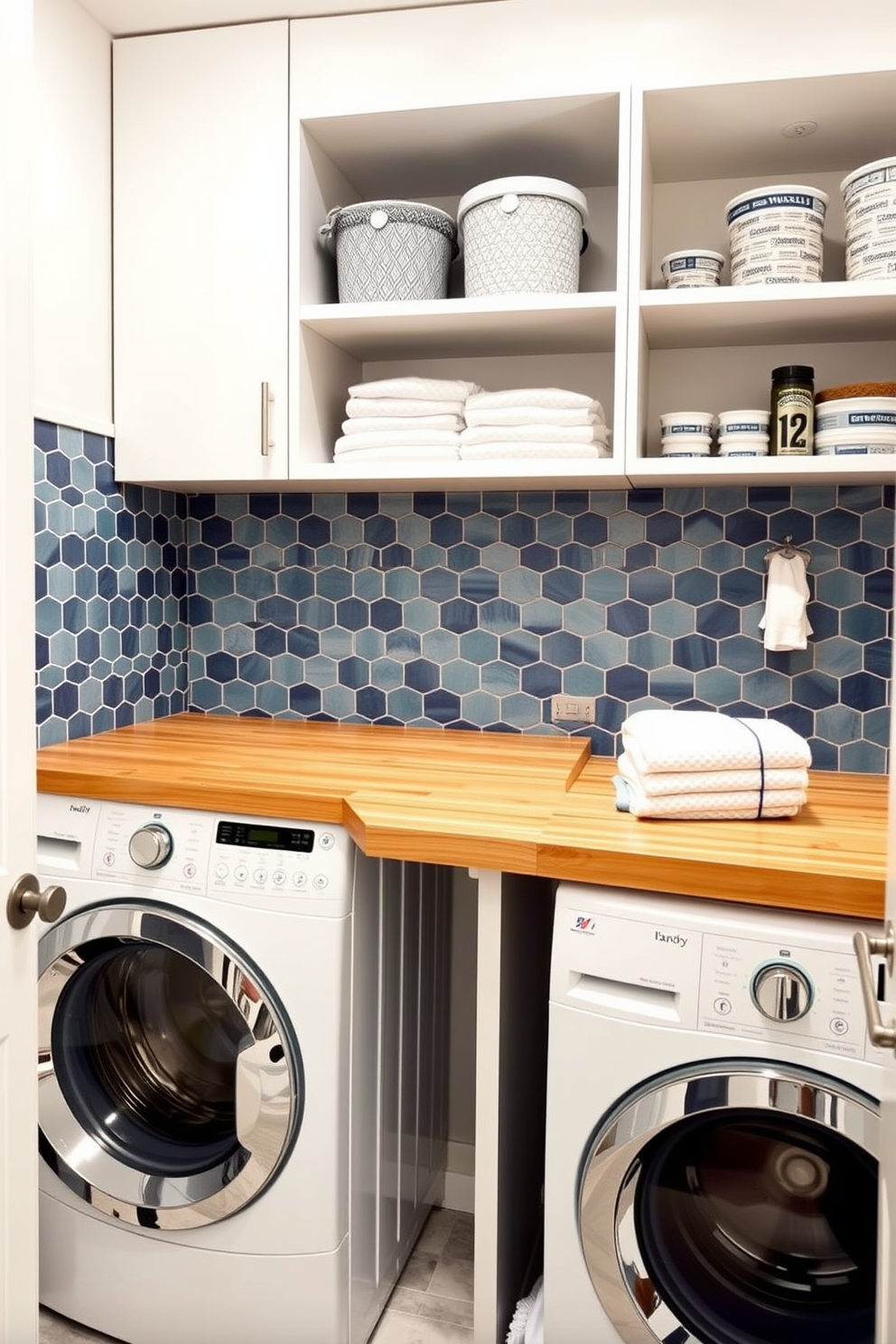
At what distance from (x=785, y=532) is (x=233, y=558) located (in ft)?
4.08

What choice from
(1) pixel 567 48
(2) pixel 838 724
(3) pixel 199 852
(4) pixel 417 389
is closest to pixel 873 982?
(3) pixel 199 852

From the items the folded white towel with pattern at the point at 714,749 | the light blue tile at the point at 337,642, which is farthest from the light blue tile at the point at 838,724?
the light blue tile at the point at 337,642

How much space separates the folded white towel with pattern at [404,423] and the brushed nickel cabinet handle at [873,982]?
4.11 feet

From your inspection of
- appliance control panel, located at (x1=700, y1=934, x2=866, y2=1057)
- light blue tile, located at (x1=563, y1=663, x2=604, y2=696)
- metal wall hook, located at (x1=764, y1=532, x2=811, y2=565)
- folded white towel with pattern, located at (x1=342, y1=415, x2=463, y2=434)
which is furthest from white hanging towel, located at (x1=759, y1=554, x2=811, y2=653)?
appliance control panel, located at (x1=700, y1=934, x2=866, y2=1057)

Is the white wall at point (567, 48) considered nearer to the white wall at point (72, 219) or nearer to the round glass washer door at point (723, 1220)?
the white wall at point (72, 219)

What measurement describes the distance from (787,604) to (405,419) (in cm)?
83

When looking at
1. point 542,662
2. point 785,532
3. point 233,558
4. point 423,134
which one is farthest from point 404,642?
point 423,134

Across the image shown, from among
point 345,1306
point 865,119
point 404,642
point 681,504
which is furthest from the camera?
point 404,642

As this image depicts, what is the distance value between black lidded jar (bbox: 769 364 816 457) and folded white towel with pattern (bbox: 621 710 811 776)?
557mm

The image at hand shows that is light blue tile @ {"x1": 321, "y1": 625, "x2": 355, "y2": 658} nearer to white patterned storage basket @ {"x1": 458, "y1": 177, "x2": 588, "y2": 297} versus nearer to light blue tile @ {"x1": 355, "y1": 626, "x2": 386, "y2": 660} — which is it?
light blue tile @ {"x1": 355, "y1": 626, "x2": 386, "y2": 660}

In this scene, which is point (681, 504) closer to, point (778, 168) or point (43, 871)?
point (778, 168)

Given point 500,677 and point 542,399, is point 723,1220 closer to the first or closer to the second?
point 500,677

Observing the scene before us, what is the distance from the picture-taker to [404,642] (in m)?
2.17

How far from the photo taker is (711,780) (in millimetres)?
1405
